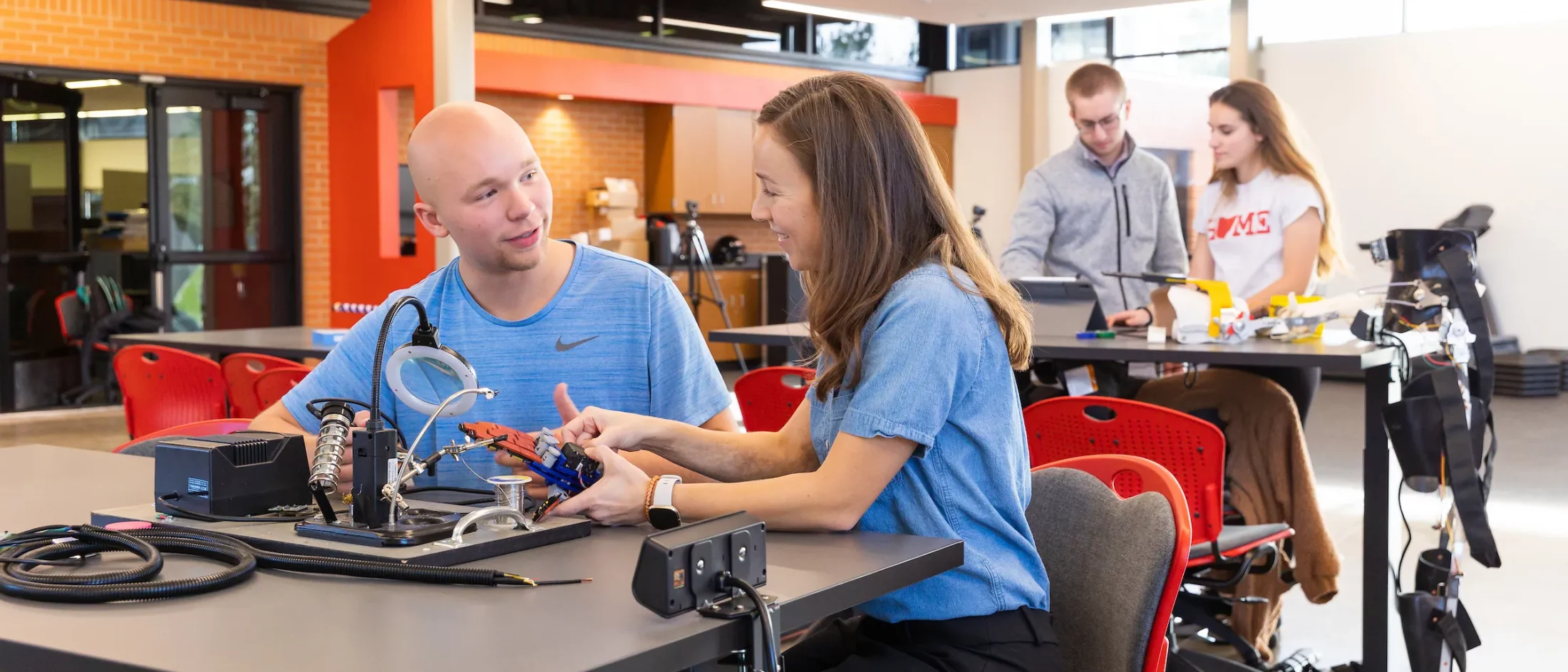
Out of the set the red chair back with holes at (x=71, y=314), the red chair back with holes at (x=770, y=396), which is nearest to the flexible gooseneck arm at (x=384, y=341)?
the red chair back with holes at (x=770, y=396)

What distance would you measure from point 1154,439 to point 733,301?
27.5 ft

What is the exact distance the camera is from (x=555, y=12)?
11.0 m

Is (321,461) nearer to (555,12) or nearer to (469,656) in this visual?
(469,656)

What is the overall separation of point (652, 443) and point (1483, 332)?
74.0 inches

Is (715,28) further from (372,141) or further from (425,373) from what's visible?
(425,373)

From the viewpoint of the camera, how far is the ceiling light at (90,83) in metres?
8.59

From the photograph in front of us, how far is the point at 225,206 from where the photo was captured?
30.8 ft

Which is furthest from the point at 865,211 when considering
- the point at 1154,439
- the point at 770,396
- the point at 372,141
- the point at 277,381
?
the point at 372,141

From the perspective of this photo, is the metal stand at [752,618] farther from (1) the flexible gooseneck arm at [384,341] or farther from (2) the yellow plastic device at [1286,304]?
(2) the yellow plastic device at [1286,304]

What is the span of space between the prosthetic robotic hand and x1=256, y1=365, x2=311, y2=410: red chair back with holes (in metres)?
2.42

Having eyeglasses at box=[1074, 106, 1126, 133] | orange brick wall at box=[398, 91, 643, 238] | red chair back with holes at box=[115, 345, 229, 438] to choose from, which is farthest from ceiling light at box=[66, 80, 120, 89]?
eyeglasses at box=[1074, 106, 1126, 133]

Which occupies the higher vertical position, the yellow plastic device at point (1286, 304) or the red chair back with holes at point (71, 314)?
the yellow plastic device at point (1286, 304)

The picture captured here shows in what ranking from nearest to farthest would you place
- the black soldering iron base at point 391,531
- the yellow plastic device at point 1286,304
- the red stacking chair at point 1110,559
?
the black soldering iron base at point 391,531
the red stacking chair at point 1110,559
the yellow plastic device at point 1286,304

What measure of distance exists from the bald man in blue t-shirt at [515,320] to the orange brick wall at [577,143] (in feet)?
29.0
